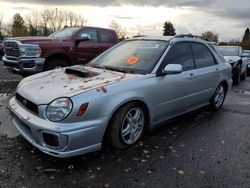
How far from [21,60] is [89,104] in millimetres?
5270

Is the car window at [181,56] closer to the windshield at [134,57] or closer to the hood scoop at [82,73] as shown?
the windshield at [134,57]

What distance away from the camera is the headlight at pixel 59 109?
3631 millimetres

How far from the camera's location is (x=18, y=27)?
57.3 meters

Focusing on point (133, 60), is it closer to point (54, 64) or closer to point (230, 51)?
point (54, 64)

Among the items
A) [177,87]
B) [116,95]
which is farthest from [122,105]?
[177,87]

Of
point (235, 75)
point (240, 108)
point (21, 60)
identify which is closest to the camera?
point (240, 108)

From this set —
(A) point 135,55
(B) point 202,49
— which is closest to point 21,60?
(A) point 135,55

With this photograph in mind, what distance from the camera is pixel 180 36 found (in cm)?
576

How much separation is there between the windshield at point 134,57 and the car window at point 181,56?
0.54 ft

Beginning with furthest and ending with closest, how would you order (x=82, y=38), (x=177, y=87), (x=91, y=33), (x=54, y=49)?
1. (x=91, y=33)
2. (x=82, y=38)
3. (x=54, y=49)
4. (x=177, y=87)

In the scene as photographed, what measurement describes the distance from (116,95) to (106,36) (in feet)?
22.5

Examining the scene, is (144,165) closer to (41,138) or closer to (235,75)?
(41,138)

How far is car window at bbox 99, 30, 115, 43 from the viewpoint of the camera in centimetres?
1044

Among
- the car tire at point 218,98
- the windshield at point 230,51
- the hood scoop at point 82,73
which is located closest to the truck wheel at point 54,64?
the hood scoop at point 82,73
